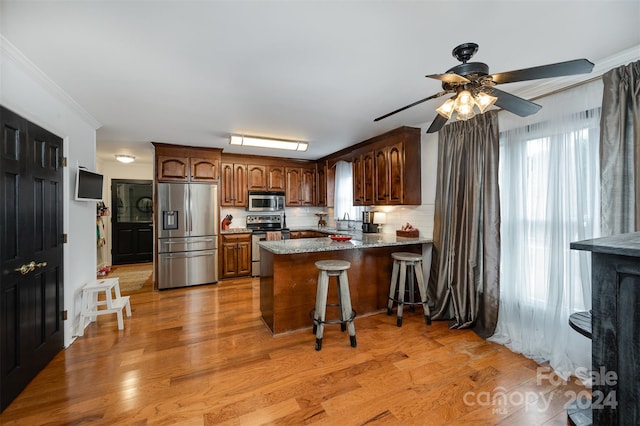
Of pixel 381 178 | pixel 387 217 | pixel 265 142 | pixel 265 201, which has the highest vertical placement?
pixel 265 142

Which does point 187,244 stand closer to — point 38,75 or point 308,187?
point 308,187

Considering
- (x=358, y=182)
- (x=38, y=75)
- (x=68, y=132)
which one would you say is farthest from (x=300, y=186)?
(x=38, y=75)

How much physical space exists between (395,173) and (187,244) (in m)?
3.68

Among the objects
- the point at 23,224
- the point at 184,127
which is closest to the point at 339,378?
the point at 23,224

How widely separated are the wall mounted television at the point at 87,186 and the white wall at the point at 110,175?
351 cm

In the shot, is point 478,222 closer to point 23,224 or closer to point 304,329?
point 304,329

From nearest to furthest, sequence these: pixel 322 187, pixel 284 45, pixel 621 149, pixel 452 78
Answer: pixel 452 78 → pixel 284 45 → pixel 621 149 → pixel 322 187

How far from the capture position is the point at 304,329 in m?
3.00

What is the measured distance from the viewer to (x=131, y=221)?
22.0 feet

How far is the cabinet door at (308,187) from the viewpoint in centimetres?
606

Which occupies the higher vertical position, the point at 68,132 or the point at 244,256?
the point at 68,132

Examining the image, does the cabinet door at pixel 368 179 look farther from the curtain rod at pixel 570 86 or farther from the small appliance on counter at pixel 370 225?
the curtain rod at pixel 570 86

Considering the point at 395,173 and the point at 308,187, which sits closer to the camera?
the point at 395,173

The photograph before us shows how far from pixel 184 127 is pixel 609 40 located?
4252mm
